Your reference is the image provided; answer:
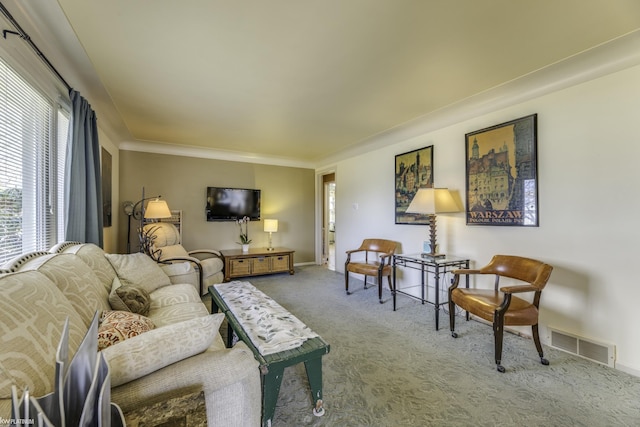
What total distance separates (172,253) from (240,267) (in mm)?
1147

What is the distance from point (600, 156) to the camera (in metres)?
2.10

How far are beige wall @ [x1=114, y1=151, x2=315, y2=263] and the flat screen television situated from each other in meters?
0.13

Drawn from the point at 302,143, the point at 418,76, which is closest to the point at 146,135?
the point at 302,143

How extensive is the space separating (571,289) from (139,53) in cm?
398

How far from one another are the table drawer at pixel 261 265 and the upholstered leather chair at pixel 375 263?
5.20 ft

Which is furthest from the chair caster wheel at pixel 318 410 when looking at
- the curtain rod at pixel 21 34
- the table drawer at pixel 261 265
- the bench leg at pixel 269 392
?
the table drawer at pixel 261 265

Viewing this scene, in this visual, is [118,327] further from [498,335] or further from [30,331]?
[498,335]

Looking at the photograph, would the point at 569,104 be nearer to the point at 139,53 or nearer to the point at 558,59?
the point at 558,59

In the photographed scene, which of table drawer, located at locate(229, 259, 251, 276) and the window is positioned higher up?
the window

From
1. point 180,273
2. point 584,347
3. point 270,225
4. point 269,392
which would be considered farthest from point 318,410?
point 270,225

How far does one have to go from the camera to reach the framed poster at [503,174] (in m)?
2.48

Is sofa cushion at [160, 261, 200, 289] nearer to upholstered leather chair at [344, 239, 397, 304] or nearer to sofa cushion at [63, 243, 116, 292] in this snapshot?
sofa cushion at [63, 243, 116, 292]

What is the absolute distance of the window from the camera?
1599 millimetres

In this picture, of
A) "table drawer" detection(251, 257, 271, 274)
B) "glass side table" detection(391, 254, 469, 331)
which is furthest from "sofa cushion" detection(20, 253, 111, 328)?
"table drawer" detection(251, 257, 271, 274)
